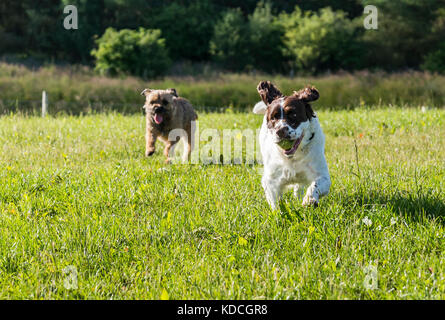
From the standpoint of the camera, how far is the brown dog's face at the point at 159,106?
24.6ft

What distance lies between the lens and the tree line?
39969 millimetres

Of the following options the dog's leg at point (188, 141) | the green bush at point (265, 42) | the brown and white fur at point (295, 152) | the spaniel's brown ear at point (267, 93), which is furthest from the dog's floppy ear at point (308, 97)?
the green bush at point (265, 42)

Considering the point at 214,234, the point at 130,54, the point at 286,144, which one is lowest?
the point at 214,234

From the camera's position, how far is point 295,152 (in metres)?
4.34

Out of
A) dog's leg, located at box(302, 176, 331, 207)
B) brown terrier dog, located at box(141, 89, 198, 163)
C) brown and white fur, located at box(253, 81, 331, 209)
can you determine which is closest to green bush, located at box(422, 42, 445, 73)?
brown terrier dog, located at box(141, 89, 198, 163)

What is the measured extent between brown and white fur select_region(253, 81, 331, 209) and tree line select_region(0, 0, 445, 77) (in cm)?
3587

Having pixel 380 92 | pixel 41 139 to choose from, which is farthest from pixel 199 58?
pixel 41 139

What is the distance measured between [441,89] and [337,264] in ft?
75.3

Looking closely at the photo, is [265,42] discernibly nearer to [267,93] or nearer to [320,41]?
[320,41]

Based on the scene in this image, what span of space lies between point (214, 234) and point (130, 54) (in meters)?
29.5

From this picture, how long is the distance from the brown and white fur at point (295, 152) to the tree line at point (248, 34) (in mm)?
35869

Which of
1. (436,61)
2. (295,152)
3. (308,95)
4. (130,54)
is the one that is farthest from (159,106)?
(436,61)
